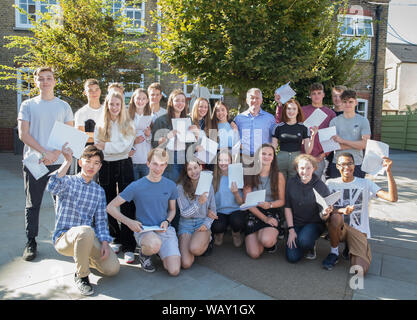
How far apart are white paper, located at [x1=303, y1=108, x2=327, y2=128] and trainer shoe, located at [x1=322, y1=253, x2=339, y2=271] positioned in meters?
1.71

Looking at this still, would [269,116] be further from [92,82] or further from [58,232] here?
[58,232]

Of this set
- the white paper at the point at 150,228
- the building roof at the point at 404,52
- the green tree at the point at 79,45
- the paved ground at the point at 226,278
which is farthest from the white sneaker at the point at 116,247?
the building roof at the point at 404,52

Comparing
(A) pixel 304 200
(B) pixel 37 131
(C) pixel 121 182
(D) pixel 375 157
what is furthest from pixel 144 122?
(D) pixel 375 157

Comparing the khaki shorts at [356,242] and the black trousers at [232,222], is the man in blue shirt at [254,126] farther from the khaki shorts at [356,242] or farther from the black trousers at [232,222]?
the khaki shorts at [356,242]

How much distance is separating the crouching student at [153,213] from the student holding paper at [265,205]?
3.09 ft

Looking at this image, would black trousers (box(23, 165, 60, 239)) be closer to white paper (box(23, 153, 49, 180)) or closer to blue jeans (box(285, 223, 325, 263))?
white paper (box(23, 153, 49, 180))

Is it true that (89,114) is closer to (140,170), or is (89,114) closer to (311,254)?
(140,170)

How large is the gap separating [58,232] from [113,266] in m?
0.64

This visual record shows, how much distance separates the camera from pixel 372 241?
4664 millimetres

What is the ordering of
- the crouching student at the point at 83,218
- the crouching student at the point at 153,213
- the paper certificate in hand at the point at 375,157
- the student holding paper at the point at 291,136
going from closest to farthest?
the crouching student at the point at 83,218
the crouching student at the point at 153,213
the paper certificate in hand at the point at 375,157
the student holding paper at the point at 291,136

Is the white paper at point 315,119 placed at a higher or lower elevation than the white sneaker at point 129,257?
higher

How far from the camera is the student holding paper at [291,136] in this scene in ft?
14.8

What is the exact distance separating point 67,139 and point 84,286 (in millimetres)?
1392

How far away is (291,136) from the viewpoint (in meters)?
4.48
